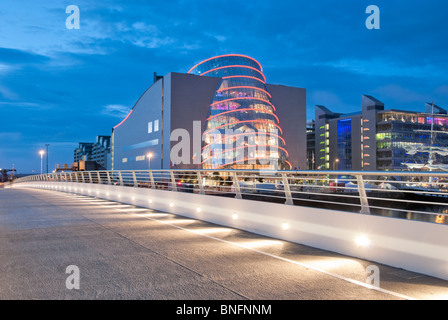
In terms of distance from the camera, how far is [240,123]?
261 ft

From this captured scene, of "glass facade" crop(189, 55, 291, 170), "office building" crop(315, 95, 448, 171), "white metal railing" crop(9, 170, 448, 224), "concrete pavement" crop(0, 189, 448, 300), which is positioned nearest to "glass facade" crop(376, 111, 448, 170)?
"office building" crop(315, 95, 448, 171)

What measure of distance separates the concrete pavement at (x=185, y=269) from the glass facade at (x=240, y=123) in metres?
68.7

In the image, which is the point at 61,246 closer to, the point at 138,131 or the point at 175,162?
the point at 175,162

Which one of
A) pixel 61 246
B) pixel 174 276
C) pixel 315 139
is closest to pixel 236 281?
pixel 174 276

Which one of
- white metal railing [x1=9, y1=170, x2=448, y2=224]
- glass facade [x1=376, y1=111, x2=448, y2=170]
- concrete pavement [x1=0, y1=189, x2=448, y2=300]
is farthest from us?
glass facade [x1=376, y1=111, x2=448, y2=170]

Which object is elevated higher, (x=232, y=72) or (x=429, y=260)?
(x=232, y=72)

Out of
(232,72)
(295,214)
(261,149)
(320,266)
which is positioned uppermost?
(232,72)

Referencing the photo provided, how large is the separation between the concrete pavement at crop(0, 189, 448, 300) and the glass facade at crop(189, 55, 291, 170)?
68.7 metres

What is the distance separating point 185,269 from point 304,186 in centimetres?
593

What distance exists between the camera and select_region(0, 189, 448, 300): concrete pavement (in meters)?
5.29

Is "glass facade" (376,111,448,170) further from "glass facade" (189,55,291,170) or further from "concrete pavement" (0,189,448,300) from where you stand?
"concrete pavement" (0,189,448,300)

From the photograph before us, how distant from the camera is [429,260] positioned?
6434 millimetres

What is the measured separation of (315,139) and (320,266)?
474 ft

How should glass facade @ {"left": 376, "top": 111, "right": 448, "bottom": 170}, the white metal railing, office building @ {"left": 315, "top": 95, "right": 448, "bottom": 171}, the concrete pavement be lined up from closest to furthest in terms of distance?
the concrete pavement
the white metal railing
glass facade @ {"left": 376, "top": 111, "right": 448, "bottom": 170}
office building @ {"left": 315, "top": 95, "right": 448, "bottom": 171}
